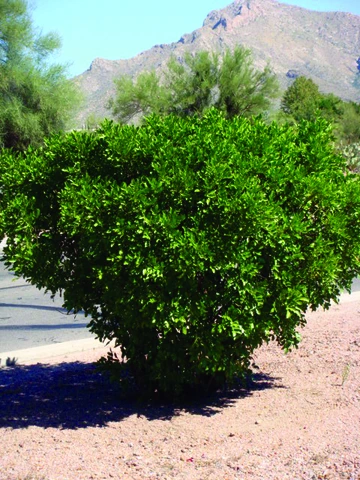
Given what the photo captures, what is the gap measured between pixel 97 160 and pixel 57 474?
6.89 ft

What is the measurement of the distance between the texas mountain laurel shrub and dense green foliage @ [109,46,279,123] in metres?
39.2

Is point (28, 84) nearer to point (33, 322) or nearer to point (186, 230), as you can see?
point (33, 322)

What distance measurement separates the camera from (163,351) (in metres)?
4.64

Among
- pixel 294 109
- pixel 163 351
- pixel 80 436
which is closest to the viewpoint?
pixel 80 436

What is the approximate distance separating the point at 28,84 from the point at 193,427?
33832 mm

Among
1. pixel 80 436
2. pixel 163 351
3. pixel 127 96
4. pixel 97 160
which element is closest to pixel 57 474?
pixel 80 436

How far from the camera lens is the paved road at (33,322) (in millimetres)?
7961

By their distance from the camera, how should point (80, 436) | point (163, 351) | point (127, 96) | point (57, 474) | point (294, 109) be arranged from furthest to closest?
point (294, 109)
point (127, 96)
point (163, 351)
point (80, 436)
point (57, 474)

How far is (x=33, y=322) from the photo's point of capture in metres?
9.04

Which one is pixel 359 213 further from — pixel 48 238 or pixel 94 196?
pixel 48 238

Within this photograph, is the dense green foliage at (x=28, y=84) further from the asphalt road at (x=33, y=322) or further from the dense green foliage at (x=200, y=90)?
the asphalt road at (x=33, y=322)

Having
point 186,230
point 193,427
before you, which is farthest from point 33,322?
point 186,230

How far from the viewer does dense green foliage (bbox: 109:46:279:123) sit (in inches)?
1720

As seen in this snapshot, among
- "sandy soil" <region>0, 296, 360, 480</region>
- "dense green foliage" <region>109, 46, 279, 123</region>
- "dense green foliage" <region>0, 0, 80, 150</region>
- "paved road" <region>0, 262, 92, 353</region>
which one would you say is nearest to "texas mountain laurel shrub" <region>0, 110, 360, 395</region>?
"sandy soil" <region>0, 296, 360, 480</region>
